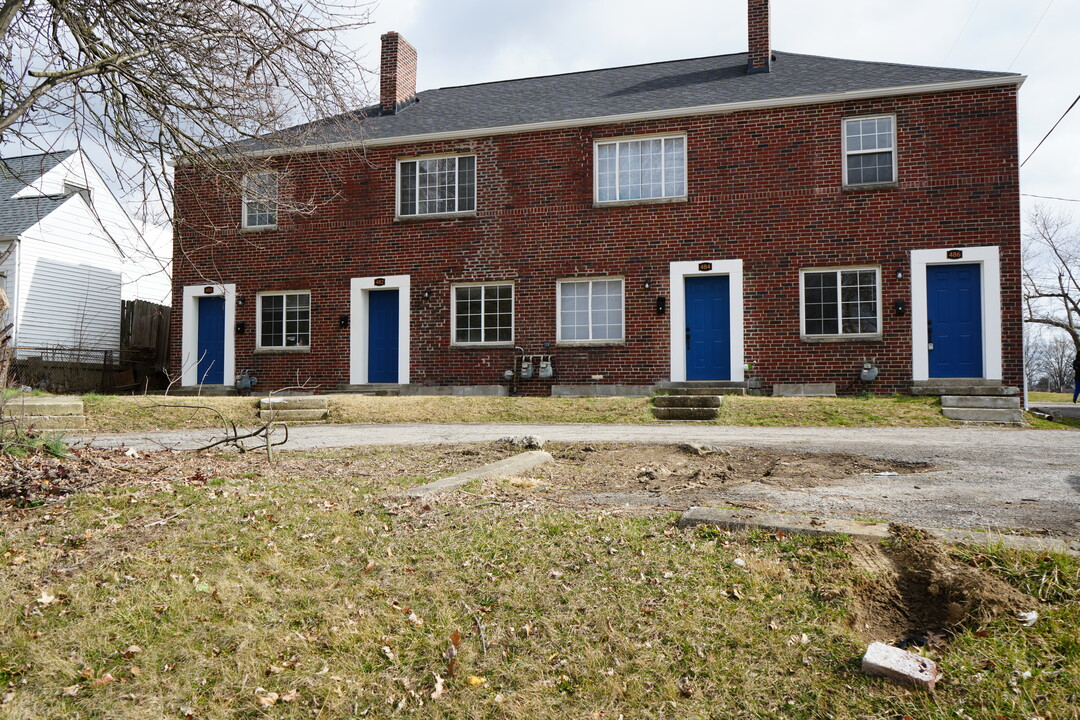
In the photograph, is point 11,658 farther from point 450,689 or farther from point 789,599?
point 789,599

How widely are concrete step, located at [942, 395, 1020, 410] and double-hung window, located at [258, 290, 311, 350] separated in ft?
45.1

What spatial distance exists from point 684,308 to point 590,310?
2059 millimetres

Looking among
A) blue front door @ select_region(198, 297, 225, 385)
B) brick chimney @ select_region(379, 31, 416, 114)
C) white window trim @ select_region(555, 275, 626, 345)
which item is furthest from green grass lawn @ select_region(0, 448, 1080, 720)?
brick chimney @ select_region(379, 31, 416, 114)

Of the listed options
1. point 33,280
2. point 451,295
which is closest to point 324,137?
point 451,295

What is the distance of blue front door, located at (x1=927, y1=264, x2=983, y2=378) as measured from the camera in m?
14.1

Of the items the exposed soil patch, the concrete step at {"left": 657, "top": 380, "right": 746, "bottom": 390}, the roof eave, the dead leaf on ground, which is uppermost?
the roof eave

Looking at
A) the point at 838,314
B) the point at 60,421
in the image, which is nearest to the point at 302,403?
the point at 60,421

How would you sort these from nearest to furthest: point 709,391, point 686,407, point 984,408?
point 984,408
point 686,407
point 709,391

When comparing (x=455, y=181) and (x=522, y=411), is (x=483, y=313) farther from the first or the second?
(x=522, y=411)

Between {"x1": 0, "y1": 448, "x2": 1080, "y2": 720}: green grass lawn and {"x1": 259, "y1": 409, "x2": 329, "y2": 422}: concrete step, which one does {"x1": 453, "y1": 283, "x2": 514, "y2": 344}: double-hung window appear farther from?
{"x1": 0, "y1": 448, "x2": 1080, "y2": 720}: green grass lawn

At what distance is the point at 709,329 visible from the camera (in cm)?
1539

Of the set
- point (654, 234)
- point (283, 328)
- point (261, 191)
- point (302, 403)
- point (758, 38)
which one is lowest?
point (302, 403)

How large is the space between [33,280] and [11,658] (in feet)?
76.1

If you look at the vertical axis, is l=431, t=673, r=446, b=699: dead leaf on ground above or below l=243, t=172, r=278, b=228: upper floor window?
below
